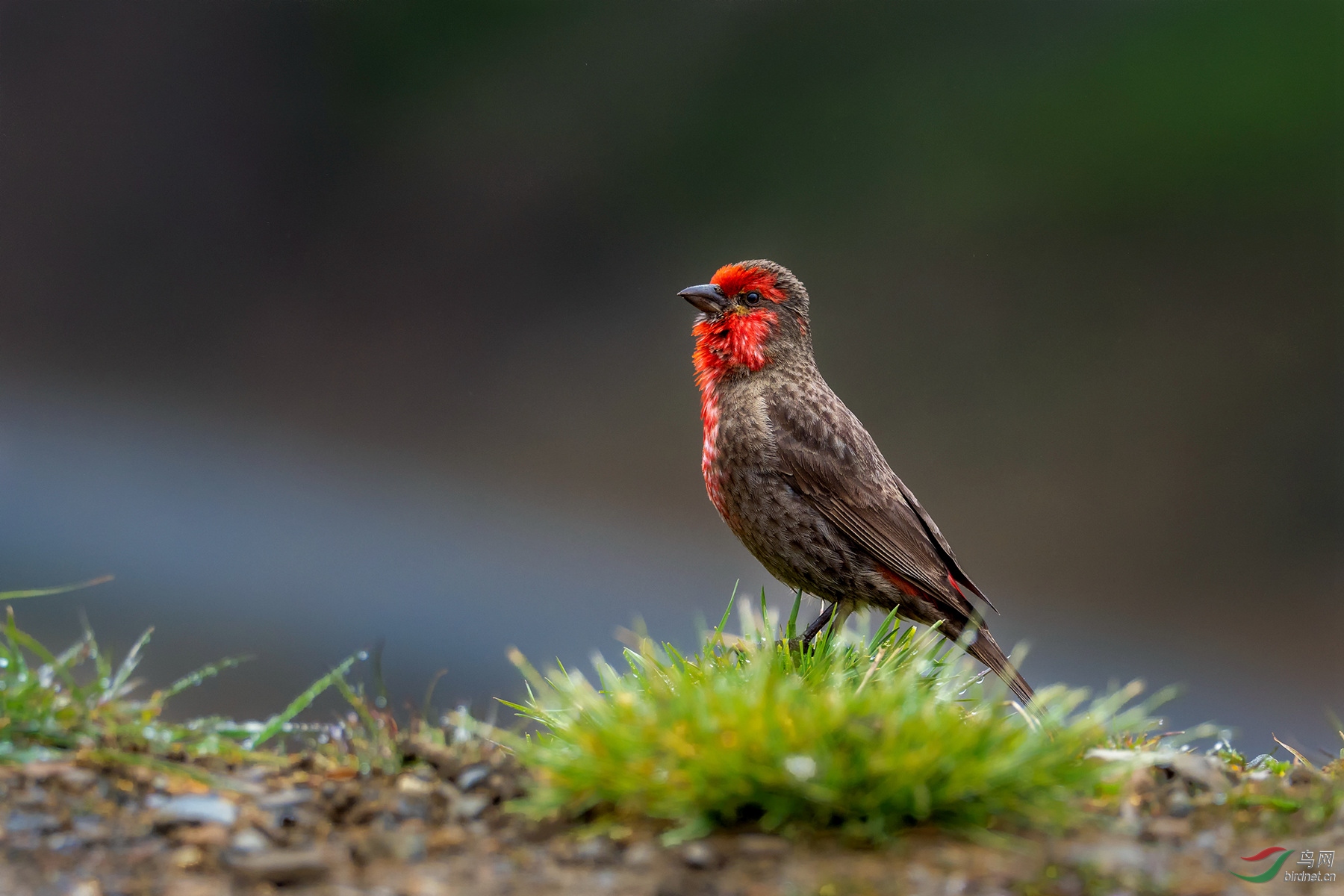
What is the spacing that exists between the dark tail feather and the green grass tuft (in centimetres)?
119

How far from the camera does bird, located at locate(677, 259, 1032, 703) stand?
4254 mm

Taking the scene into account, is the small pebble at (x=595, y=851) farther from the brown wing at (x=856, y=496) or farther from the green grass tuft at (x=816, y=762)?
the brown wing at (x=856, y=496)

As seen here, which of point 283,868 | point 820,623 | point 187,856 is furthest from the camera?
point 820,623

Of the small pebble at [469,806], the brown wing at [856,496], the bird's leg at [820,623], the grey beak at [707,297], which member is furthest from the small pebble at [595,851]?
the grey beak at [707,297]

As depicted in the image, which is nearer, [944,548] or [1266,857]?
[1266,857]

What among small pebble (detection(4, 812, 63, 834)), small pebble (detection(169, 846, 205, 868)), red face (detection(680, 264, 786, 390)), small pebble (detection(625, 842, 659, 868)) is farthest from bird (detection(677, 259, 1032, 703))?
small pebble (detection(4, 812, 63, 834))

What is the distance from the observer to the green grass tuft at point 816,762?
7.60 ft

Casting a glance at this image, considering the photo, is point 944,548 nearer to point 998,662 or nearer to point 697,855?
point 998,662

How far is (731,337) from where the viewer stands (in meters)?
4.59

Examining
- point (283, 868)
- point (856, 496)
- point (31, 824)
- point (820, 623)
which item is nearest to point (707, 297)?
point (856, 496)

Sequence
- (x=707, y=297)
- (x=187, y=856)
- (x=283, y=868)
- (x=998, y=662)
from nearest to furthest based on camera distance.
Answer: (x=283, y=868) < (x=187, y=856) < (x=998, y=662) < (x=707, y=297)

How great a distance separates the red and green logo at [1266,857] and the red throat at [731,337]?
2.49 m

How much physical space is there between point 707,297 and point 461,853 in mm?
2759

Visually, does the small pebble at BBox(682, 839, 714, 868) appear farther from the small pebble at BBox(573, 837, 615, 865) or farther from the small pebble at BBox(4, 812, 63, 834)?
the small pebble at BBox(4, 812, 63, 834)
